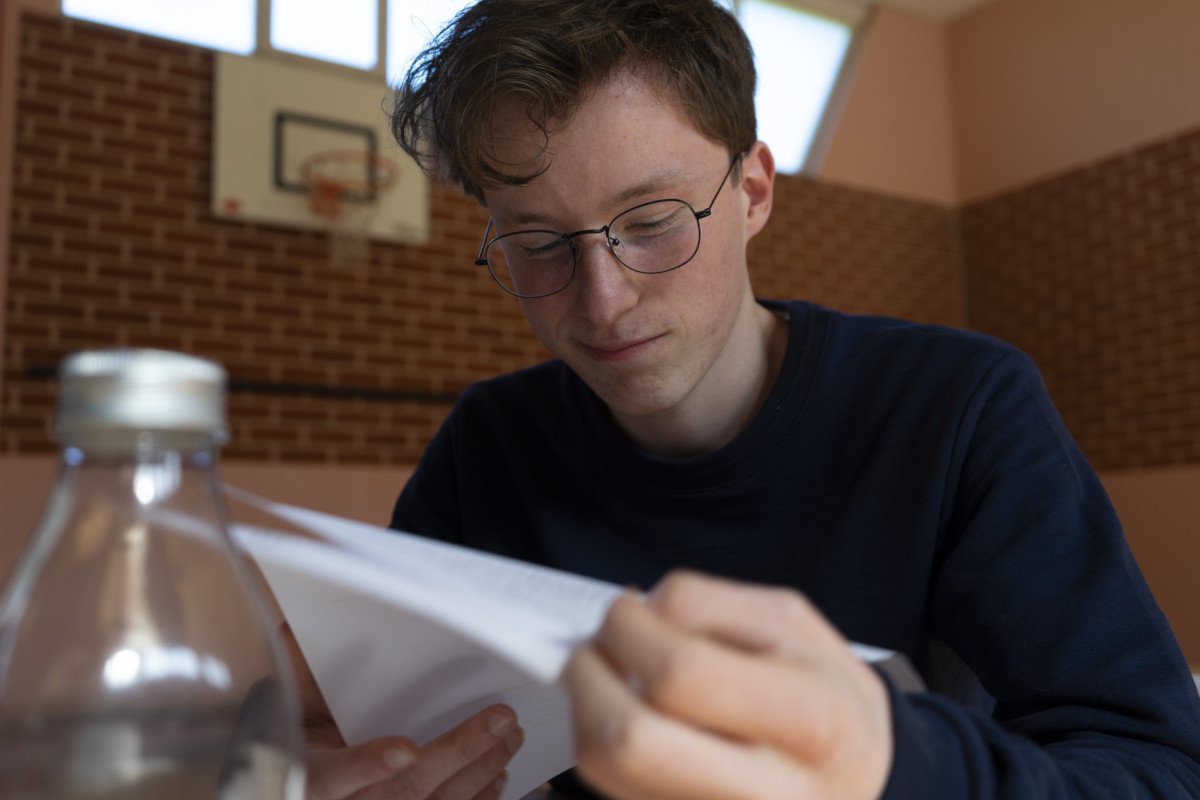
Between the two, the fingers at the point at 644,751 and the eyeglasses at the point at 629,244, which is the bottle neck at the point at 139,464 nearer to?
the fingers at the point at 644,751

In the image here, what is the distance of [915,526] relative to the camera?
100cm

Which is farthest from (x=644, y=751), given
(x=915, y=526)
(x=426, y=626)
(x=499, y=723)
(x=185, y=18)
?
(x=185, y=18)

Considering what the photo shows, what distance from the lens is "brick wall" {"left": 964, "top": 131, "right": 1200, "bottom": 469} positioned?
5625 mm

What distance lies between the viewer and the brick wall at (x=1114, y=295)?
5.62m

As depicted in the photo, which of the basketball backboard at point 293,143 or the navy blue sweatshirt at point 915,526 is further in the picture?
the basketball backboard at point 293,143

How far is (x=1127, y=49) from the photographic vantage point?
19.7 ft

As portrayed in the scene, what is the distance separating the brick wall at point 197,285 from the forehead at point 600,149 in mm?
3565

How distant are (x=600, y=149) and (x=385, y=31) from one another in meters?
4.50

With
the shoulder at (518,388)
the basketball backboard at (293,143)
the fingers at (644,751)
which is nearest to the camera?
the fingers at (644,751)

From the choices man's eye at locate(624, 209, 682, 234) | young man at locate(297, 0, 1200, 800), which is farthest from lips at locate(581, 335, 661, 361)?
man's eye at locate(624, 209, 682, 234)

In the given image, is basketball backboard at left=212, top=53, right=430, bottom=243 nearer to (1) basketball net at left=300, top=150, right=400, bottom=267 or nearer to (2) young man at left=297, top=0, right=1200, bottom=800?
(1) basketball net at left=300, top=150, right=400, bottom=267

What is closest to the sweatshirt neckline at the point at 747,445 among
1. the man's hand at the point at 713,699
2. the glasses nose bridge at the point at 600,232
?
the glasses nose bridge at the point at 600,232

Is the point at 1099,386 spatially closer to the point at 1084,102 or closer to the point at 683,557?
the point at 1084,102

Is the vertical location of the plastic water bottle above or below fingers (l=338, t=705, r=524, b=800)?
above
